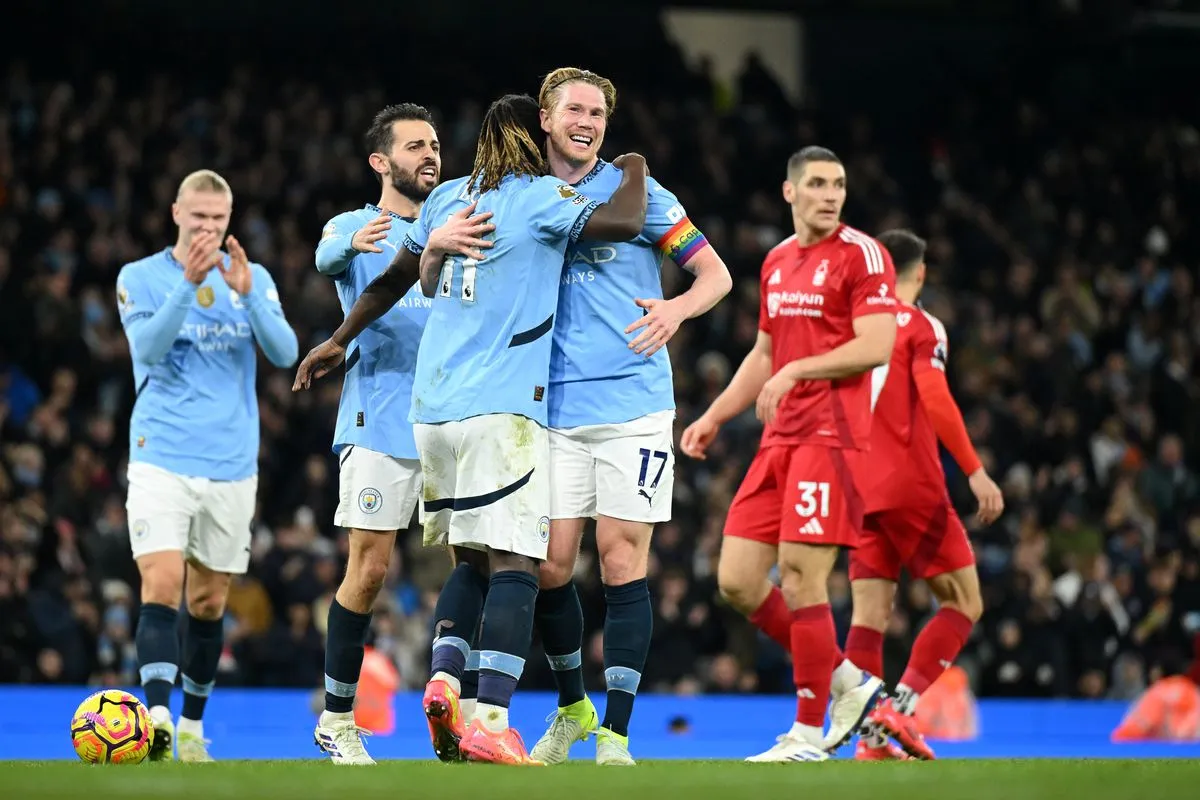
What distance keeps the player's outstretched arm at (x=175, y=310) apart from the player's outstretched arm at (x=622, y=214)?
2572 millimetres

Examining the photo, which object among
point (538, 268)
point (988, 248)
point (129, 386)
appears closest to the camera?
point (538, 268)

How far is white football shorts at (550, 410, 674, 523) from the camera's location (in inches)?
279

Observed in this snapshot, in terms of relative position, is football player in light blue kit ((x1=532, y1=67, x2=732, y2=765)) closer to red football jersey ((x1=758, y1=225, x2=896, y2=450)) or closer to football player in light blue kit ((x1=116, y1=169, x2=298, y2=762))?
red football jersey ((x1=758, y1=225, x2=896, y2=450))

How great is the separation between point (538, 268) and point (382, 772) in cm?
190

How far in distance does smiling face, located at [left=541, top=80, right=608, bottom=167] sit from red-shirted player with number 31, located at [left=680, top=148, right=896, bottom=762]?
4.03 feet

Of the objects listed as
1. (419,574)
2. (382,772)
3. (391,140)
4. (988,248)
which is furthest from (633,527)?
(988,248)

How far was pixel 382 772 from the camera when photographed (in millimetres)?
6219

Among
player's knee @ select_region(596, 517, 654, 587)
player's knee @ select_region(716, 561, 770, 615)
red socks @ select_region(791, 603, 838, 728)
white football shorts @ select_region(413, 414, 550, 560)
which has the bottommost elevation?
red socks @ select_region(791, 603, 838, 728)

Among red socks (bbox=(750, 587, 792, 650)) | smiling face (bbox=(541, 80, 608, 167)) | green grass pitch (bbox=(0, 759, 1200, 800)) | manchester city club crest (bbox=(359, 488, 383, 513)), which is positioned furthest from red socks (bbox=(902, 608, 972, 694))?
smiling face (bbox=(541, 80, 608, 167))

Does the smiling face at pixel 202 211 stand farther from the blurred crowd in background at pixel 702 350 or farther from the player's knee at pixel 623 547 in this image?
the blurred crowd in background at pixel 702 350

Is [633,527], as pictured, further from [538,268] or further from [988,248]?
[988,248]

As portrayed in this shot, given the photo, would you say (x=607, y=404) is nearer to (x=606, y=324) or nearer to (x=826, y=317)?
(x=606, y=324)

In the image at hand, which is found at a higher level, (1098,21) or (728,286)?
(1098,21)

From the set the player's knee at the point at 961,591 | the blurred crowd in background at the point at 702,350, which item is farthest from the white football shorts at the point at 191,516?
the blurred crowd in background at the point at 702,350
